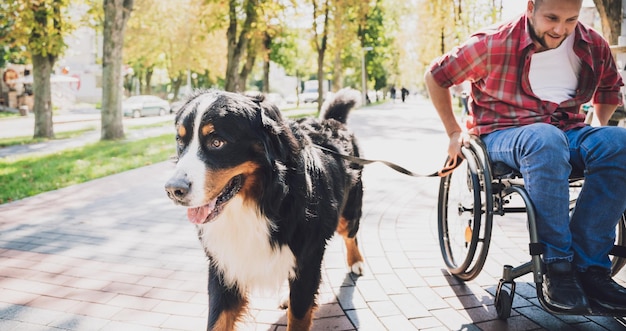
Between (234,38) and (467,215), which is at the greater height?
(234,38)

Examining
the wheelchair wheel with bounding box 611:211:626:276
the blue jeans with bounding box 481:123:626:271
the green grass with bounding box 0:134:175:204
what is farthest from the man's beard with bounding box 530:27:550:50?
the green grass with bounding box 0:134:175:204

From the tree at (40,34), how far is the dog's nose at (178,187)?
12398mm

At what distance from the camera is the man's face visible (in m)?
2.34

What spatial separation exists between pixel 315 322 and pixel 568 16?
224 centimetres

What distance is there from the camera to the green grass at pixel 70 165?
654cm

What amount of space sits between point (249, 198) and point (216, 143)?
12.9 inches

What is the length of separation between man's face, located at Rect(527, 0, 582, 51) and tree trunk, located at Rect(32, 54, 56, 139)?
1467cm

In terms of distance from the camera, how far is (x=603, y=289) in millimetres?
2090

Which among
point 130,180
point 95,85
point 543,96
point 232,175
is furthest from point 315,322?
point 95,85

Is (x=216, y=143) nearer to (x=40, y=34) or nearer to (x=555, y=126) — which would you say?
(x=555, y=126)

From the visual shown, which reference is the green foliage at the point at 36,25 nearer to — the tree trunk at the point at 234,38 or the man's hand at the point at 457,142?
the tree trunk at the point at 234,38

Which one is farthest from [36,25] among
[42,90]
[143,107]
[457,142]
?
[143,107]

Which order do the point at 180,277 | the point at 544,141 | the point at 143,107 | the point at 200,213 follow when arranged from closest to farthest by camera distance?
the point at 200,213 < the point at 544,141 < the point at 180,277 < the point at 143,107

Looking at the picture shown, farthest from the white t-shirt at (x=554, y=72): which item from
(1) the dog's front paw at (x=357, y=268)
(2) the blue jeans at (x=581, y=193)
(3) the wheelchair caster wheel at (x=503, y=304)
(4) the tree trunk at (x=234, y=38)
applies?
(4) the tree trunk at (x=234, y=38)
